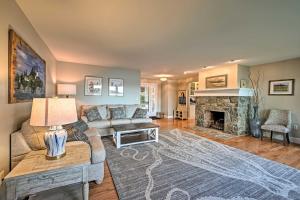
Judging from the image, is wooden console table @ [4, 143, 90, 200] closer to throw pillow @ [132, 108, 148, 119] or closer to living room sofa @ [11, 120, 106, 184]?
living room sofa @ [11, 120, 106, 184]

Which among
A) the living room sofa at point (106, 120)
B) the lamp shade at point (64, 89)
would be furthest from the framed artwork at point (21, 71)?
the living room sofa at point (106, 120)

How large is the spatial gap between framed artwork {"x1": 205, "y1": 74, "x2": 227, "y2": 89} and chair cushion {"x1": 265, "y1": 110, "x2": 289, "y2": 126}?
1.60m

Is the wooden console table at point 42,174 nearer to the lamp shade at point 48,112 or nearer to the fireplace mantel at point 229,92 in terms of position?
the lamp shade at point 48,112

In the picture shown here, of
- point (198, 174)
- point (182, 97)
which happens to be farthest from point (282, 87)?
point (182, 97)

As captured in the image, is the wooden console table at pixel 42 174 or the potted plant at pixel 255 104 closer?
the wooden console table at pixel 42 174

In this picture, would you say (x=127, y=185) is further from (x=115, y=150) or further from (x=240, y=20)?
(x=240, y=20)

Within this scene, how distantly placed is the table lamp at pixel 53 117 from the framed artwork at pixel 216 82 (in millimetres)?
5083

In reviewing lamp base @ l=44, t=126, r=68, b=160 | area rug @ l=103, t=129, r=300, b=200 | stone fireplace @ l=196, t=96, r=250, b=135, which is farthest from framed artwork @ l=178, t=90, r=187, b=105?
lamp base @ l=44, t=126, r=68, b=160

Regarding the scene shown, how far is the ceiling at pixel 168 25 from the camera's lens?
1752mm

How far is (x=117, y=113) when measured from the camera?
471 cm

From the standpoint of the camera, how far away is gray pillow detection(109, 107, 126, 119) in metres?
4.67

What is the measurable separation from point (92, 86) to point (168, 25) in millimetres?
3762

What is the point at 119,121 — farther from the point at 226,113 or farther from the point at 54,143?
the point at 226,113

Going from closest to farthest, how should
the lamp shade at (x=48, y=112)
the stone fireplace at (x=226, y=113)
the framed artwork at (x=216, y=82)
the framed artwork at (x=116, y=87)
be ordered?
the lamp shade at (x=48, y=112)
the stone fireplace at (x=226, y=113)
the framed artwork at (x=216, y=82)
the framed artwork at (x=116, y=87)
